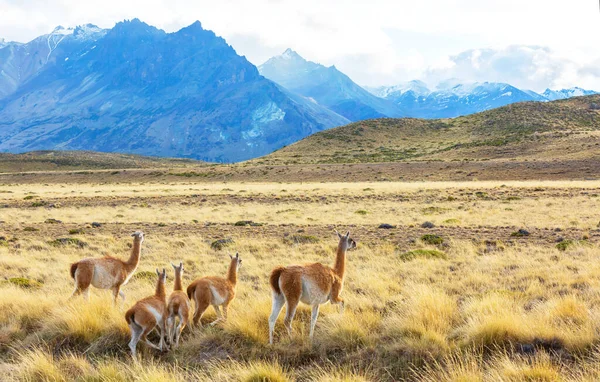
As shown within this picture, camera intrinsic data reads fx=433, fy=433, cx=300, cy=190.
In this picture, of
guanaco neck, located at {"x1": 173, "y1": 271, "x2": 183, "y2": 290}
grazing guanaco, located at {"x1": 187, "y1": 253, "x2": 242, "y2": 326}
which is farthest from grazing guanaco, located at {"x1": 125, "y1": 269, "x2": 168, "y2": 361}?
grazing guanaco, located at {"x1": 187, "y1": 253, "x2": 242, "y2": 326}

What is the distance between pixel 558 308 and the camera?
730cm

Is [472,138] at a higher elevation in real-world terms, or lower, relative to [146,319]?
higher

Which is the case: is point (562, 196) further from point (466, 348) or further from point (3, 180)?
point (3, 180)

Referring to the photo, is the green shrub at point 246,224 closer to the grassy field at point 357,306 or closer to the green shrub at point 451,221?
the grassy field at point 357,306

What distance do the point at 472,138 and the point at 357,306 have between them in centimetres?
10634

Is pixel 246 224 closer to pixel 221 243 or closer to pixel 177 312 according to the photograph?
pixel 221 243

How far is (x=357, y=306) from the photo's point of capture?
27.9ft

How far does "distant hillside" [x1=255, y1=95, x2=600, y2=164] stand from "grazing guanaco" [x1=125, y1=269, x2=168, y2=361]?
236 feet

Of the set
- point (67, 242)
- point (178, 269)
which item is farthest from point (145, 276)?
point (67, 242)

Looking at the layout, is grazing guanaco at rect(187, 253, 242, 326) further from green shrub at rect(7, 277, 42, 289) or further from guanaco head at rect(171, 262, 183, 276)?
green shrub at rect(7, 277, 42, 289)

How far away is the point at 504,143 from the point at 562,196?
199 feet

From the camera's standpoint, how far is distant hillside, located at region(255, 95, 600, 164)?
263 feet

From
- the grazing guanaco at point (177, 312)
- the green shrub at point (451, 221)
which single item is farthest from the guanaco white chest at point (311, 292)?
the green shrub at point (451, 221)

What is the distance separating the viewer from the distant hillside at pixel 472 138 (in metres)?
80.1
